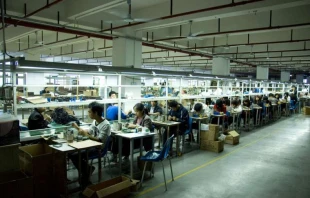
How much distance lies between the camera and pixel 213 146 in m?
5.25

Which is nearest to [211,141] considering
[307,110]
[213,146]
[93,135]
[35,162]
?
[213,146]

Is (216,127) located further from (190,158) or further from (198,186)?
(198,186)

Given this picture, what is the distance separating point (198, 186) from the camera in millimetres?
3459

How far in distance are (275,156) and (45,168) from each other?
4478 millimetres

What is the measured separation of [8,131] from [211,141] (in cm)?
401

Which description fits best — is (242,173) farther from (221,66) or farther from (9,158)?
(221,66)

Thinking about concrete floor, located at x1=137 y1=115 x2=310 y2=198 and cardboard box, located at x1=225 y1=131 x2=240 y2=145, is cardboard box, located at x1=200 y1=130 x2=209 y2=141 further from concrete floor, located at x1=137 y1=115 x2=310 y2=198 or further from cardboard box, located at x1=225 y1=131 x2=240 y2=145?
cardboard box, located at x1=225 y1=131 x2=240 y2=145

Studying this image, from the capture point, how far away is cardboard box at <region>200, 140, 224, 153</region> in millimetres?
5165

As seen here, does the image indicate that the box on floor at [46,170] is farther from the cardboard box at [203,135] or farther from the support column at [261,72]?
the support column at [261,72]

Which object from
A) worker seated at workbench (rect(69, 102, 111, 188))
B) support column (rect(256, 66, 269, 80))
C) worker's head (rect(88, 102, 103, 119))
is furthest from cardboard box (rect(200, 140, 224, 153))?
support column (rect(256, 66, 269, 80))

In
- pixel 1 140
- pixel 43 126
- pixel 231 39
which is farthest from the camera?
pixel 231 39

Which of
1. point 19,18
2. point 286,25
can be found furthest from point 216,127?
point 19,18

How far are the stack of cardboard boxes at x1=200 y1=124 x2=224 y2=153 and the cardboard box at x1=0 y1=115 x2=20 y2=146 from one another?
3.90 metres

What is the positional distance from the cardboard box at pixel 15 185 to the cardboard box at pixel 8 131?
1.18 ft
